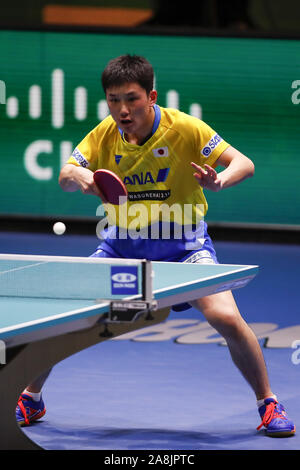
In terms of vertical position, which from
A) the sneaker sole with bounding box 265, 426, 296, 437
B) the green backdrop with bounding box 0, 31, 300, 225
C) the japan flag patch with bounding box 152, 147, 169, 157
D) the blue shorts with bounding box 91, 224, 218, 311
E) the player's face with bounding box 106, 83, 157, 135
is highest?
the green backdrop with bounding box 0, 31, 300, 225

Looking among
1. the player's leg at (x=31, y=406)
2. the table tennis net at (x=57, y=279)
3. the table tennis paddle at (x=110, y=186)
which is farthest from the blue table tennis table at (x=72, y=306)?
the player's leg at (x=31, y=406)

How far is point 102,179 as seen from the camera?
5.22 meters

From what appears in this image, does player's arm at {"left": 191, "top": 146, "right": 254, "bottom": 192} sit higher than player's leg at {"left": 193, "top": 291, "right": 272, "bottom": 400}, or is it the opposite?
player's arm at {"left": 191, "top": 146, "right": 254, "bottom": 192}

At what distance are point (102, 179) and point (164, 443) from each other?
130 cm

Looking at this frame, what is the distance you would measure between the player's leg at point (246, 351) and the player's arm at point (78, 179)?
30.0 inches

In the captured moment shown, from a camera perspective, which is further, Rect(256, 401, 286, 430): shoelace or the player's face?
Rect(256, 401, 286, 430): shoelace

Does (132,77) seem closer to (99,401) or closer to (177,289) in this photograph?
(177,289)

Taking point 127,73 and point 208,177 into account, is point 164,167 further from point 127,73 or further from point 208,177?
point 127,73

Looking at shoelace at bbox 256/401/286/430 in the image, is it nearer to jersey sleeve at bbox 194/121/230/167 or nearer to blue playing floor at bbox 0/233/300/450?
blue playing floor at bbox 0/233/300/450

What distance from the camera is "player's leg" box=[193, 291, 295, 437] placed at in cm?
555

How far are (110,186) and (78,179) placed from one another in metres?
0.39

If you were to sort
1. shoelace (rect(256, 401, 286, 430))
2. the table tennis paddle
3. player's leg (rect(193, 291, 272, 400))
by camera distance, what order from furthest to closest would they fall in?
shoelace (rect(256, 401, 286, 430)), player's leg (rect(193, 291, 272, 400)), the table tennis paddle

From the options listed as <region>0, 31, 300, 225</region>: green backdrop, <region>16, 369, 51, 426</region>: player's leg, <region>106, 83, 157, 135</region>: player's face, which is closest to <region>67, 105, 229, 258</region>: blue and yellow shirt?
<region>106, 83, 157, 135</region>: player's face

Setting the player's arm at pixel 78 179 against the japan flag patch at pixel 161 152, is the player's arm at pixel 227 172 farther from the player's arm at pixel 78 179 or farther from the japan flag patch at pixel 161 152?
the player's arm at pixel 78 179
